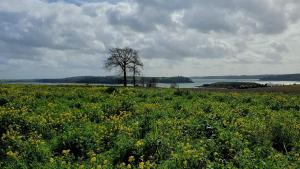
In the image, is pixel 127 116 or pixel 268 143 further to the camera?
pixel 127 116

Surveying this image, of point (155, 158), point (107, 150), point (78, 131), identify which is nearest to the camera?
point (155, 158)

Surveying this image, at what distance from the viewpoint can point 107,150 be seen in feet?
36.6

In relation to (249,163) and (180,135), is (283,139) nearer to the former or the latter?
(180,135)

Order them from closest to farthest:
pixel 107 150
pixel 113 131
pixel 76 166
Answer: pixel 76 166 < pixel 107 150 < pixel 113 131

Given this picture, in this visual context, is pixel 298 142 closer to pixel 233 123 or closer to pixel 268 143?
pixel 268 143

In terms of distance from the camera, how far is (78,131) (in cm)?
1215

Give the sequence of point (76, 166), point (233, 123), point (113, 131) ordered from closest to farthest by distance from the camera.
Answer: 1. point (76, 166)
2. point (113, 131)
3. point (233, 123)

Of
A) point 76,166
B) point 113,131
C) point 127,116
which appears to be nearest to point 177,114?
point 127,116

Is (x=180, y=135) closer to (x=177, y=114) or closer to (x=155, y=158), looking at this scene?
(x=155, y=158)

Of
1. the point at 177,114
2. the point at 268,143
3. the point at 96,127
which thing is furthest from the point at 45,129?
the point at 268,143

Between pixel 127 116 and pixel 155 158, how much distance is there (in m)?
7.60

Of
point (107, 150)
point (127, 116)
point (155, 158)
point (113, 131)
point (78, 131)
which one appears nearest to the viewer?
point (155, 158)

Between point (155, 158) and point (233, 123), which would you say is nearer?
point (155, 158)

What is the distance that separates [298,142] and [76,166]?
23.6ft
